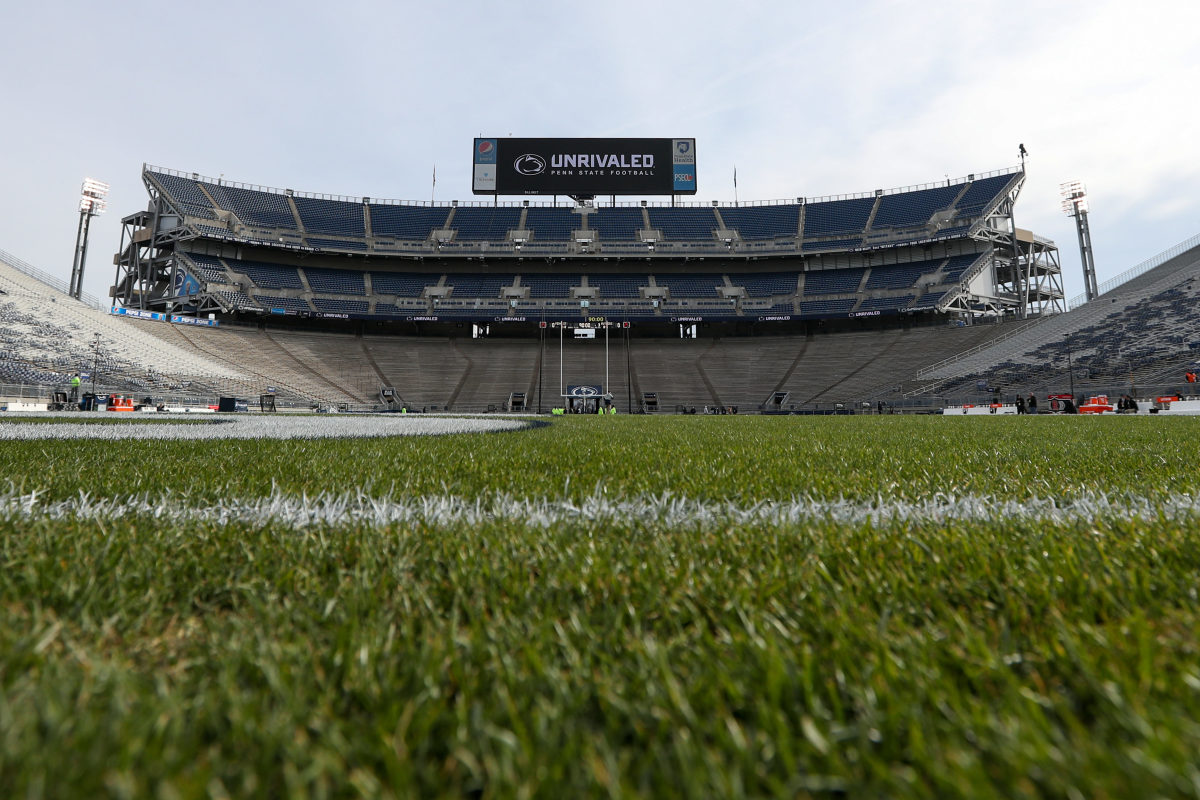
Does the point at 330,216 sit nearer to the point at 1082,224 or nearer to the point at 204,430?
the point at 204,430

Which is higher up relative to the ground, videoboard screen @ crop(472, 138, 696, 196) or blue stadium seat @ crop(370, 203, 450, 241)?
videoboard screen @ crop(472, 138, 696, 196)

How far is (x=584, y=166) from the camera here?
149 feet

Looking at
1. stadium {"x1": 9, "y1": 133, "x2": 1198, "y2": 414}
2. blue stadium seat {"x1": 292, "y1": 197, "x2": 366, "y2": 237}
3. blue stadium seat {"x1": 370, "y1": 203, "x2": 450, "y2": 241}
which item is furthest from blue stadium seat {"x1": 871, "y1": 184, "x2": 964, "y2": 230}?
blue stadium seat {"x1": 292, "y1": 197, "x2": 366, "y2": 237}

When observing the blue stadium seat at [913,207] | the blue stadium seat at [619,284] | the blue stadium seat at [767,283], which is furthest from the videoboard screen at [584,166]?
the blue stadium seat at [913,207]

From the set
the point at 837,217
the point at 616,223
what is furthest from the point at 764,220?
the point at 616,223

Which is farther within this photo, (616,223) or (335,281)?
(616,223)

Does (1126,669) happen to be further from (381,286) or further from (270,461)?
(381,286)

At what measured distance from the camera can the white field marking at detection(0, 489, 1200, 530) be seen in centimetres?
164

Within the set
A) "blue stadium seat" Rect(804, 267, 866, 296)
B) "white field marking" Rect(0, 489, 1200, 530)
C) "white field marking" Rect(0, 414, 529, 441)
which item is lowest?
"white field marking" Rect(0, 489, 1200, 530)

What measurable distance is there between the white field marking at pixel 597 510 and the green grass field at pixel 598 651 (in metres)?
0.02

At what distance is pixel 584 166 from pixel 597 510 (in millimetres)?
47693

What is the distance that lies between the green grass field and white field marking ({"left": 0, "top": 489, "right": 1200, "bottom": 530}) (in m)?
0.02

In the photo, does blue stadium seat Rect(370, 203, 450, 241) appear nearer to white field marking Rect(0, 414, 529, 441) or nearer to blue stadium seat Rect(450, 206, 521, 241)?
blue stadium seat Rect(450, 206, 521, 241)

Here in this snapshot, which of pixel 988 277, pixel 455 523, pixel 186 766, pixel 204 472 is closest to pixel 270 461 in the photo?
pixel 204 472
